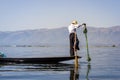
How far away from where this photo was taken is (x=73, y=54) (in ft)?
93.9

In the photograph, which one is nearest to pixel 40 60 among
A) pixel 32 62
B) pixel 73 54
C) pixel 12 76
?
pixel 32 62

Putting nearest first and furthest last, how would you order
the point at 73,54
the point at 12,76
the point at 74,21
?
1. the point at 12,76
2. the point at 74,21
3. the point at 73,54

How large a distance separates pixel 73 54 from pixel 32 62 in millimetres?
3678

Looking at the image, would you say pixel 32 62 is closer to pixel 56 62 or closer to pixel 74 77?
pixel 56 62

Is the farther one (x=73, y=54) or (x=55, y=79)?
(x=73, y=54)

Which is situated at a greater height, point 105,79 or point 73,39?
point 73,39

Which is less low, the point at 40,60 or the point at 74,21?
the point at 74,21

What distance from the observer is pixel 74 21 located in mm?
26797

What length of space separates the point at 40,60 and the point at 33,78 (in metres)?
10.6

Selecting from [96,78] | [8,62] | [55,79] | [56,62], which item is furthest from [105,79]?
[8,62]

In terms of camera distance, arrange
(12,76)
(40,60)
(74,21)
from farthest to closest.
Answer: (40,60)
(74,21)
(12,76)

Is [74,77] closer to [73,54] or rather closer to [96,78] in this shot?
[96,78]

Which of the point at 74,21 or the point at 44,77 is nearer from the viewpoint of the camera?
the point at 44,77

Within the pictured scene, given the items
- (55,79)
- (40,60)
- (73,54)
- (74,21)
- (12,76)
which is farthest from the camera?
(40,60)
